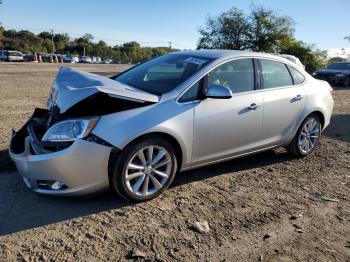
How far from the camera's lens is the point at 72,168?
3.73m

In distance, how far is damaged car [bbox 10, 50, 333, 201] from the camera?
12.5ft

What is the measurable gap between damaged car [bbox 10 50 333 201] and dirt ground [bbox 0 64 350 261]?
0.26 metres

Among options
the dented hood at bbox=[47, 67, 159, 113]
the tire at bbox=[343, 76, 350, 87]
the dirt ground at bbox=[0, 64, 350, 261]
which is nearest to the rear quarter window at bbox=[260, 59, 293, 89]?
the dirt ground at bbox=[0, 64, 350, 261]

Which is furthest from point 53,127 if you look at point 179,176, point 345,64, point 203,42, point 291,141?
point 203,42

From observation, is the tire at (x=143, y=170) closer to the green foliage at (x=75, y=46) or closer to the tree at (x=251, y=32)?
the tree at (x=251, y=32)

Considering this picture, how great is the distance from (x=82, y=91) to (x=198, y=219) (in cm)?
173

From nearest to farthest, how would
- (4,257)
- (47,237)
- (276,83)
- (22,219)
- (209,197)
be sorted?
(4,257) < (47,237) < (22,219) < (209,197) < (276,83)

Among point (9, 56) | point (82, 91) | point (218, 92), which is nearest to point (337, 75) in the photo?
point (218, 92)

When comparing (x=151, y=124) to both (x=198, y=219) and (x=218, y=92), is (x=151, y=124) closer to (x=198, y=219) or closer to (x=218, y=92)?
(x=218, y=92)

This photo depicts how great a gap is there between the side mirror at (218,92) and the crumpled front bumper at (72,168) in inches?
52.6

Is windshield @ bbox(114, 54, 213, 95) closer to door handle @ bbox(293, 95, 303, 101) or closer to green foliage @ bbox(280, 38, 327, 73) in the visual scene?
door handle @ bbox(293, 95, 303, 101)

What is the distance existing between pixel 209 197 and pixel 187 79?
1370 millimetres

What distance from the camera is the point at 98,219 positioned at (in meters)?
3.81

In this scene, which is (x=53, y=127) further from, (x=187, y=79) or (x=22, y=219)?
(x=187, y=79)
